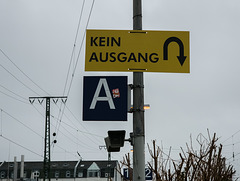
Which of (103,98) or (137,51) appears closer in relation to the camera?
(103,98)

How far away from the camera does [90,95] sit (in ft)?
19.6

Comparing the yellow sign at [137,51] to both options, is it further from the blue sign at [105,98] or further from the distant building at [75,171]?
the distant building at [75,171]

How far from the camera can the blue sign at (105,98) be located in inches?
232

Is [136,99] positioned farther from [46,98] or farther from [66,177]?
[66,177]

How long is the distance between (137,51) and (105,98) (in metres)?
0.81

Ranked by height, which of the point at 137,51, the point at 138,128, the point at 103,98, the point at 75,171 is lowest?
the point at 75,171

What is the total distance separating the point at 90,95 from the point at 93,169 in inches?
3014

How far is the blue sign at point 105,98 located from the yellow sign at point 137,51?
17 centimetres

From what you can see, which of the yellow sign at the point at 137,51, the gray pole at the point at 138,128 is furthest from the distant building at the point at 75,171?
the yellow sign at the point at 137,51

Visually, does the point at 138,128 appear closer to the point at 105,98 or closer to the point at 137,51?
the point at 105,98

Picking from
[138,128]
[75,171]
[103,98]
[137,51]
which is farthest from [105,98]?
[75,171]

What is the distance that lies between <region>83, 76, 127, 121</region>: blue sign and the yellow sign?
0.54 ft

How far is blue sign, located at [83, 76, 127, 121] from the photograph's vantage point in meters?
5.89

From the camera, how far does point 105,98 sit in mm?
5941
